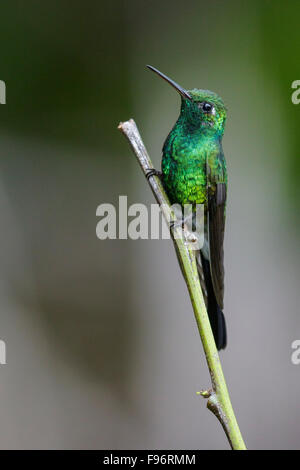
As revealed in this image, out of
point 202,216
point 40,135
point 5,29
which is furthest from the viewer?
point 40,135

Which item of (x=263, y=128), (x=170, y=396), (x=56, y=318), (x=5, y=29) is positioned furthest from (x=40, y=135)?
(x=170, y=396)

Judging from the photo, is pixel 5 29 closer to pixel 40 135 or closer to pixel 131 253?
pixel 40 135

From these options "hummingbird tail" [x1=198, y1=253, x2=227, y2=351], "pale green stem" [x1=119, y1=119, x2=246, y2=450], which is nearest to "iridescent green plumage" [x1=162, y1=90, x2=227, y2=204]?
"hummingbird tail" [x1=198, y1=253, x2=227, y2=351]
